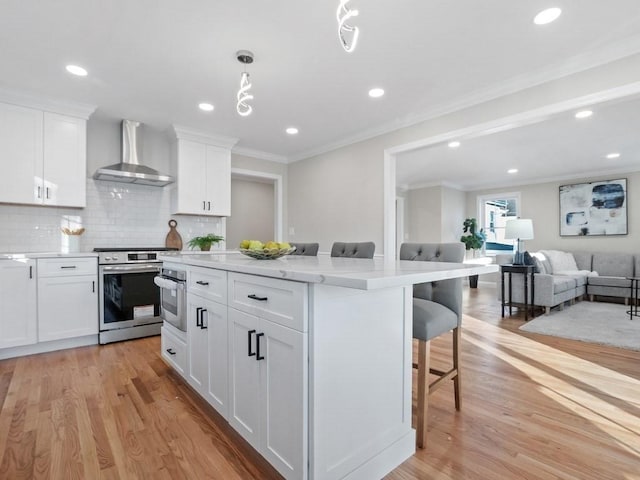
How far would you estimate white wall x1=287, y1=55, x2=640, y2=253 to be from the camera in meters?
2.52

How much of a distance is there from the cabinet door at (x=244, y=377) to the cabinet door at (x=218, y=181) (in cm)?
303

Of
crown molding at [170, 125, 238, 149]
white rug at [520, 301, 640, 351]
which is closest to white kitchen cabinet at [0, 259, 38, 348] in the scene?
crown molding at [170, 125, 238, 149]

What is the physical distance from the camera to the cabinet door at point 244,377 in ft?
4.66

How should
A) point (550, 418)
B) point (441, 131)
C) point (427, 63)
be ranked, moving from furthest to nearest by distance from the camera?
point (441, 131)
point (427, 63)
point (550, 418)

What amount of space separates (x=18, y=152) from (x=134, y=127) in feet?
3.75

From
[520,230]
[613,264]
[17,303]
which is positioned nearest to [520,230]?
[520,230]

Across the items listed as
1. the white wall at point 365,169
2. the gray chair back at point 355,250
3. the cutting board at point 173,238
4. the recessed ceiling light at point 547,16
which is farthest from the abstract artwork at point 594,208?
the cutting board at point 173,238

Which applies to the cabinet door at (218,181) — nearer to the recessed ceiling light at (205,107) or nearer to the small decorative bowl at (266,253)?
the recessed ceiling light at (205,107)

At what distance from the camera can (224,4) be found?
1988mm

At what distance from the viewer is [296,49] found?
96.3 inches

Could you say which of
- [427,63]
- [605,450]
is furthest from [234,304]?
[427,63]

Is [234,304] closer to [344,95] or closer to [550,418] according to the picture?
[550,418]

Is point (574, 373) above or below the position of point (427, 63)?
below

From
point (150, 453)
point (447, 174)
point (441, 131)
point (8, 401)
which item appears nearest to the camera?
point (150, 453)
